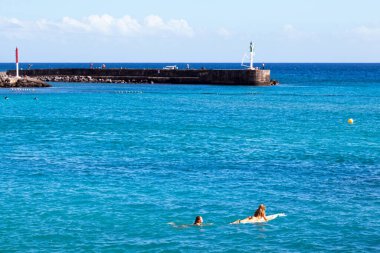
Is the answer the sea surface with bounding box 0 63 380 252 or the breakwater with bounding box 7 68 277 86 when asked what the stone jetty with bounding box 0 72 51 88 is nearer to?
the breakwater with bounding box 7 68 277 86

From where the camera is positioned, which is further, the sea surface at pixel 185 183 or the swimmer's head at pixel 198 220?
the swimmer's head at pixel 198 220

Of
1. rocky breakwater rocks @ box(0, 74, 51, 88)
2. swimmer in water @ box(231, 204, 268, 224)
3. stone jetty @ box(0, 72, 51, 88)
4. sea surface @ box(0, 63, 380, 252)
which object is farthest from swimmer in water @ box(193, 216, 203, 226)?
Result: rocky breakwater rocks @ box(0, 74, 51, 88)

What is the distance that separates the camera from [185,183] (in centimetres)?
3275

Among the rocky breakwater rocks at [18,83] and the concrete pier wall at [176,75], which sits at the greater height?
A: the concrete pier wall at [176,75]

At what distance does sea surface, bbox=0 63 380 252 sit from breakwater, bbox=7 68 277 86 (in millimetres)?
55087

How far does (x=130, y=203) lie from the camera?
2888cm

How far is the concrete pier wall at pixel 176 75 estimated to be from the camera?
122 metres

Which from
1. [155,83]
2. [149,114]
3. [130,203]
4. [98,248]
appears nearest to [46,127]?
[149,114]

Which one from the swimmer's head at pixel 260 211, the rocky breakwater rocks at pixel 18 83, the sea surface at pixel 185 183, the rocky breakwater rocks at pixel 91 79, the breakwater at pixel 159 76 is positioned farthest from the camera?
the rocky breakwater rocks at pixel 91 79

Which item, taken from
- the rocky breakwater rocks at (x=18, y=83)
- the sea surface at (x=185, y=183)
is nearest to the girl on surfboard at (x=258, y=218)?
the sea surface at (x=185, y=183)

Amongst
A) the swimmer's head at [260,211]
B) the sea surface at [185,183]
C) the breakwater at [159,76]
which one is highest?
the breakwater at [159,76]

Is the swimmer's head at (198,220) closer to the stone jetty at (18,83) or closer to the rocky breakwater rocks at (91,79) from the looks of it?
the stone jetty at (18,83)

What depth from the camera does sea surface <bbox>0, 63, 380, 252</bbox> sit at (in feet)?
79.6

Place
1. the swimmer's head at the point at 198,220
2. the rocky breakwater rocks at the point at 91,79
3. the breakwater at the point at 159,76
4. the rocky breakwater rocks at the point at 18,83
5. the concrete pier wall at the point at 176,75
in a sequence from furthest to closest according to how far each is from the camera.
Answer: the rocky breakwater rocks at the point at 91,79 < the breakwater at the point at 159,76 < the concrete pier wall at the point at 176,75 < the rocky breakwater rocks at the point at 18,83 < the swimmer's head at the point at 198,220
